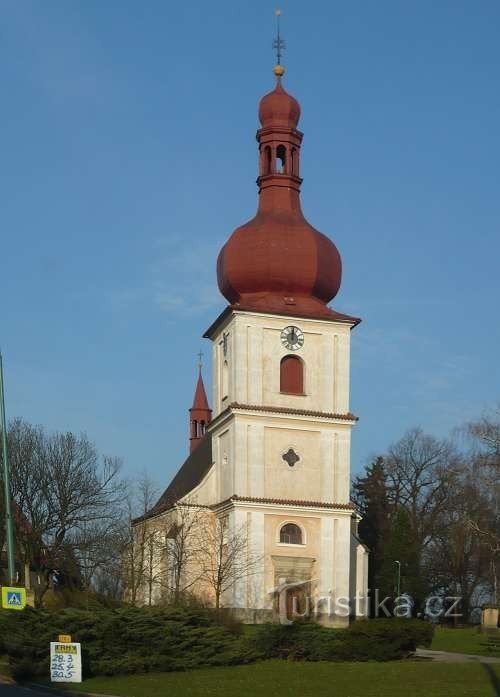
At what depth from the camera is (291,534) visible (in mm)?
57469

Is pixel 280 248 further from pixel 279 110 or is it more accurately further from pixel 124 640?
pixel 124 640

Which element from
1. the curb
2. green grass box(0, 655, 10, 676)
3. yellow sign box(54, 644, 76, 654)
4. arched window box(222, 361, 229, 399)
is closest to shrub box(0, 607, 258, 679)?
green grass box(0, 655, 10, 676)

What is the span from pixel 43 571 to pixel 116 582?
376cm

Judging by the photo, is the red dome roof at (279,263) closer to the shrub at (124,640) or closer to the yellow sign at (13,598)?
the shrub at (124,640)

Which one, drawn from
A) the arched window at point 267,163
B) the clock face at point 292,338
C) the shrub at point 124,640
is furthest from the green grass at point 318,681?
the arched window at point 267,163

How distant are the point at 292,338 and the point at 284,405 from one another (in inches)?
122

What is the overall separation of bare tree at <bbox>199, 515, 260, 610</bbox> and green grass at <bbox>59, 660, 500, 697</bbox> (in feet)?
76.2

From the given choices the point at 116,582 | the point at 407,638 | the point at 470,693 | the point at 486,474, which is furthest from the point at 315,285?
the point at 470,693

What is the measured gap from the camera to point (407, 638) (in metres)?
32.9

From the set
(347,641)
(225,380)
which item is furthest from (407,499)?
(347,641)

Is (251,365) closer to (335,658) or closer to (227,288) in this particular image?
(227,288)

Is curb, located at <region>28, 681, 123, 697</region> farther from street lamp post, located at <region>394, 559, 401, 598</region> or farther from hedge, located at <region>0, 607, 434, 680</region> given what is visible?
street lamp post, located at <region>394, 559, 401, 598</region>

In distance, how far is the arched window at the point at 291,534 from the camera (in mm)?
57344

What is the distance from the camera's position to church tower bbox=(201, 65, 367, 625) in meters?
57.0
